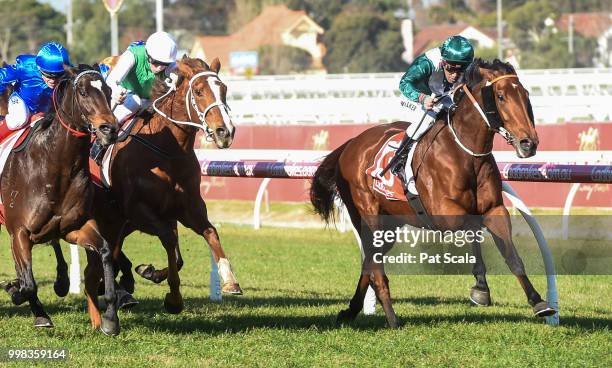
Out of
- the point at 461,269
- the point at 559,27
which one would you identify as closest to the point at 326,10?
the point at 559,27

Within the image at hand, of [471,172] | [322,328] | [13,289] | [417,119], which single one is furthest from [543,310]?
[13,289]

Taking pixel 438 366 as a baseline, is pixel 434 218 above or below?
above

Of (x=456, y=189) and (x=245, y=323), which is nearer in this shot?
(x=456, y=189)

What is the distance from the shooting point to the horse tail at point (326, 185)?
839cm

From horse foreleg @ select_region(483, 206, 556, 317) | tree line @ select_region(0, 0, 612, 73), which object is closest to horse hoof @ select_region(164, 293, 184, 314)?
horse foreleg @ select_region(483, 206, 556, 317)

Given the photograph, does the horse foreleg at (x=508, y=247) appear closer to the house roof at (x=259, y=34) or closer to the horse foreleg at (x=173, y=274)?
the horse foreleg at (x=173, y=274)

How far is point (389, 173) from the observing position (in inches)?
300

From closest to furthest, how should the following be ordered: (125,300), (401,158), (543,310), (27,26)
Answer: (543,310)
(401,158)
(125,300)
(27,26)

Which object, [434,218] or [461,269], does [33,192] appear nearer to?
[434,218]

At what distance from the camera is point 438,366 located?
597 centimetres

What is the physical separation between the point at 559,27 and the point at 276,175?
7371cm

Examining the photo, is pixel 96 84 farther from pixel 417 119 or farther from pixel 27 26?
pixel 27 26

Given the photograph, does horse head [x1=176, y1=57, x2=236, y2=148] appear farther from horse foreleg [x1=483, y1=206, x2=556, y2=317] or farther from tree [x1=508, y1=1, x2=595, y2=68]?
tree [x1=508, y1=1, x2=595, y2=68]

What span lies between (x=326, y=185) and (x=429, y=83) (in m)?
1.20
